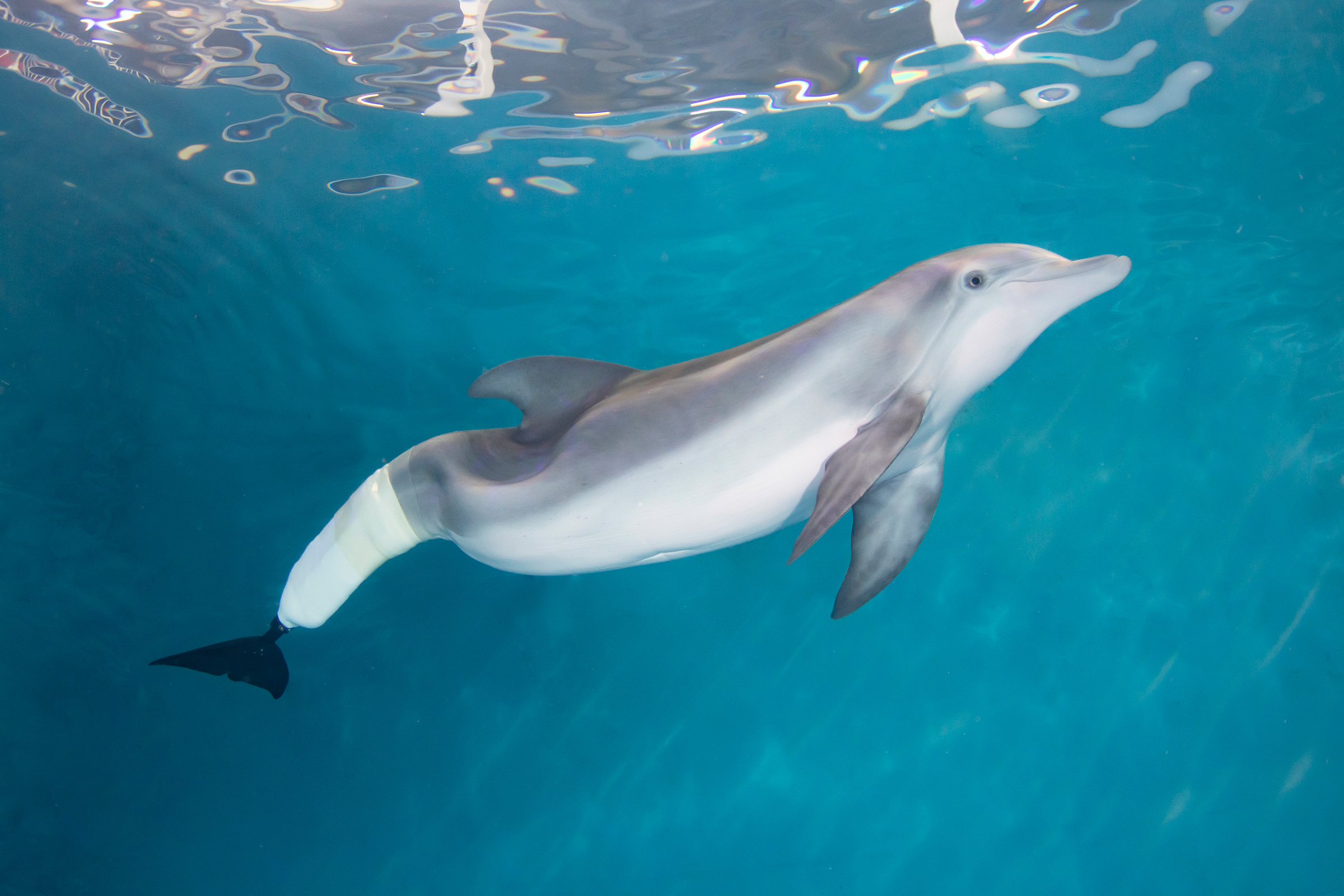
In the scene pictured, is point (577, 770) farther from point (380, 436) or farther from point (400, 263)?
point (400, 263)

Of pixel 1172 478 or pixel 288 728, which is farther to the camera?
pixel 1172 478

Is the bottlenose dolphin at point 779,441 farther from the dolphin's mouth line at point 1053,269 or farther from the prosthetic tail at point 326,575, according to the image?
the prosthetic tail at point 326,575

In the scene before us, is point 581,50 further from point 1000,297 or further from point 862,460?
point 862,460

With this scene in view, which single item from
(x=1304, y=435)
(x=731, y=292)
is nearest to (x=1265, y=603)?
(x=1304, y=435)

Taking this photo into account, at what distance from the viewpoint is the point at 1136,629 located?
28.5 feet

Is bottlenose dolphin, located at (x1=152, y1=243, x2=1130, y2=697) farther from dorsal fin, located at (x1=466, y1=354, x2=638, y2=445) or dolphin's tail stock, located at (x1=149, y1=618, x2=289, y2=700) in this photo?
dolphin's tail stock, located at (x1=149, y1=618, x2=289, y2=700)

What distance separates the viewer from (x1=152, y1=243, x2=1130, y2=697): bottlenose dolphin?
11.3 ft

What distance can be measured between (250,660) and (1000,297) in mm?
6040

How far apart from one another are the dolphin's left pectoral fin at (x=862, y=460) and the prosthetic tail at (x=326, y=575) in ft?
9.52

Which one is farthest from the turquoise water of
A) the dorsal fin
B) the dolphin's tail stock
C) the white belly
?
the white belly

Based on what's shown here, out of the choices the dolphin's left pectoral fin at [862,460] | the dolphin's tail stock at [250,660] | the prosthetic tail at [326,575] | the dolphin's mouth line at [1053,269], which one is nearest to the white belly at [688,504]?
the dolphin's left pectoral fin at [862,460]

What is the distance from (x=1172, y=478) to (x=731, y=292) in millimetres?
7097

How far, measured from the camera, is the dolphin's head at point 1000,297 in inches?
134

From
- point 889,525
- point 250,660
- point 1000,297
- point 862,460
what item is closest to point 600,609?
point 250,660
